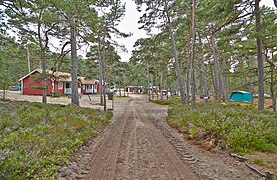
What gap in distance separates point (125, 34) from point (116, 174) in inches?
567

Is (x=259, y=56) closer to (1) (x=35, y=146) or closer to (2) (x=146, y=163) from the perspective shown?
(2) (x=146, y=163)

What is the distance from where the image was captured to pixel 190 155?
195 inches

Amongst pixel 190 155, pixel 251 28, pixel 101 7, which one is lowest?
pixel 190 155

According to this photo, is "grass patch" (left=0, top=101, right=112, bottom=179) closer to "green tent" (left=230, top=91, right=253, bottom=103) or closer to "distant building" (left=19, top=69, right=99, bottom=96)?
"distant building" (left=19, top=69, right=99, bottom=96)

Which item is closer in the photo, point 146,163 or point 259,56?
point 146,163

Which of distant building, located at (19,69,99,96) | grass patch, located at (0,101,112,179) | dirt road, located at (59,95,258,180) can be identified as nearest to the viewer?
grass patch, located at (0,101,112,179)

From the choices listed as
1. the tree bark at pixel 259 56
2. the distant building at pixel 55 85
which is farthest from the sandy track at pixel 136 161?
the distant building at pixel 55 85

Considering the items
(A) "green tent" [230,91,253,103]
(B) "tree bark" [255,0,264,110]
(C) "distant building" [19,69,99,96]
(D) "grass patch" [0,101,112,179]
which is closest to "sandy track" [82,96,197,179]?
(D) "grass patch" [0,101,112,179]

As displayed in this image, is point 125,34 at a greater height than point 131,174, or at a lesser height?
greater

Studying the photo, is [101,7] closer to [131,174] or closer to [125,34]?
[125,34]

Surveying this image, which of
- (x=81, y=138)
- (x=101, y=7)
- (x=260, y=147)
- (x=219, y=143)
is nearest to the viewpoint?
(x=260, y=147)

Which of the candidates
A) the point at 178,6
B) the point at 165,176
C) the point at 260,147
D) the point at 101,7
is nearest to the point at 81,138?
the point at 165,176

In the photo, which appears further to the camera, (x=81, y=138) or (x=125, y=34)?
(x=125, y=34)

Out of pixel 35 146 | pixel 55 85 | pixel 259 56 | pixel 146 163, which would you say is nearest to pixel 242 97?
pixel 259 56
